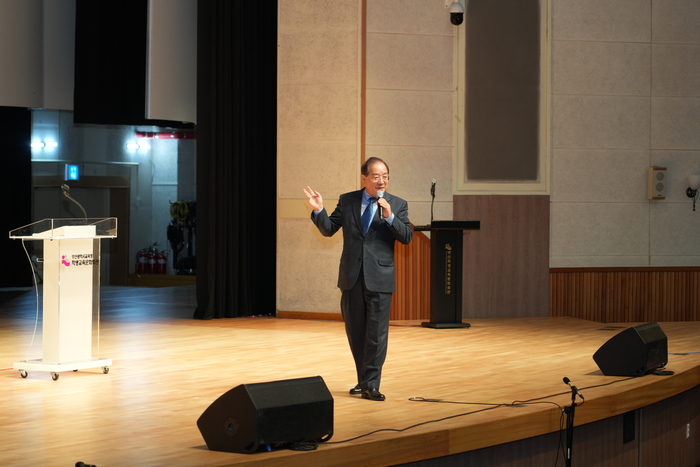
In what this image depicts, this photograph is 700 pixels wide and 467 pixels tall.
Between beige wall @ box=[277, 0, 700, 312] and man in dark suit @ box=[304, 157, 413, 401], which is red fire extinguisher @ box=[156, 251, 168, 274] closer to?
beige wall @ box=[277, 0, 700, 312]

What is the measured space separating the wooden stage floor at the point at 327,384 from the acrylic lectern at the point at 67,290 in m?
0.11

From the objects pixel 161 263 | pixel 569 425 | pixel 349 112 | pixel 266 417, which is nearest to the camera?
pixel 266 417

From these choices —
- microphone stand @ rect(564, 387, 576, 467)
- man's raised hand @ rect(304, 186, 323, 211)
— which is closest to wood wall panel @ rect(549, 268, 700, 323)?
microphone stand @ rect(564, 387, 576, 467)

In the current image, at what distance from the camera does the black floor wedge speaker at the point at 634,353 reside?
14.9 feet

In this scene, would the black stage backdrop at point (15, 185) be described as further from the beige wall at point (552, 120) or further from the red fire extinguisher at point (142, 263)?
the beige wall at point (552, 120)

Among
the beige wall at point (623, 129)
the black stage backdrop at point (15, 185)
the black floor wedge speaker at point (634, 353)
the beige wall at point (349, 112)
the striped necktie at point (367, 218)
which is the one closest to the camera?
the striped necktie at point (367, 218)

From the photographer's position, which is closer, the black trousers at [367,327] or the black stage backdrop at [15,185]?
the black trousers at [367,327]

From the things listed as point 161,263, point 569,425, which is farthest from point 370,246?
point 161,263

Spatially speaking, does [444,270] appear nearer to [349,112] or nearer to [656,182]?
[349,112]

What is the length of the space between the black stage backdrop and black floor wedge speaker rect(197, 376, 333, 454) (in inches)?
340

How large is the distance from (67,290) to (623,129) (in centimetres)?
555

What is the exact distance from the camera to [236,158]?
789 centimetres

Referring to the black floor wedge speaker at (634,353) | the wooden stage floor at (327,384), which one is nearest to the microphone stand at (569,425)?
the wooden stage floor at (327,384)

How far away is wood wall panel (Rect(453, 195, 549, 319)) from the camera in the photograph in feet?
25.5
